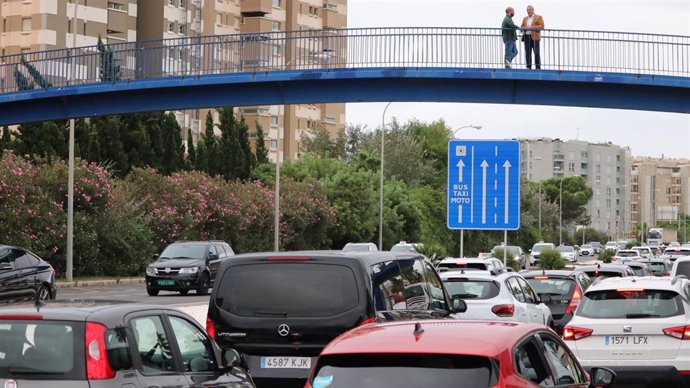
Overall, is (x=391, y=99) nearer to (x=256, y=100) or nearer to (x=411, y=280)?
(x=256, y=100)

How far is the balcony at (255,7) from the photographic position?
111062mm

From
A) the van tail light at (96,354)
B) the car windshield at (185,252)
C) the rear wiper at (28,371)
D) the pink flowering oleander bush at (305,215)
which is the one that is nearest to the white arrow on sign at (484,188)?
the car windshield at (185,252)

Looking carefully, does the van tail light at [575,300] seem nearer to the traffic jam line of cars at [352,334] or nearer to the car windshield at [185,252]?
the traffic jam line of cars at [352,334]

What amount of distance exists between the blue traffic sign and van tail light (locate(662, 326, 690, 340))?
58.7 feet

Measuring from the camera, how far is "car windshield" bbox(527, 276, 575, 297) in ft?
81.7

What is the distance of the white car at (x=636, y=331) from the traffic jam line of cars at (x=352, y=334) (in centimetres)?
1

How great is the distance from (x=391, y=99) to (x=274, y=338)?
2590cm

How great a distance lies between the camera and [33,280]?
28.3 m

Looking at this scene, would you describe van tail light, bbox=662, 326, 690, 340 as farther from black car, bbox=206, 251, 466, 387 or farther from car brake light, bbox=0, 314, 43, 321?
car brake light, bbox=0, 314, 43, 321

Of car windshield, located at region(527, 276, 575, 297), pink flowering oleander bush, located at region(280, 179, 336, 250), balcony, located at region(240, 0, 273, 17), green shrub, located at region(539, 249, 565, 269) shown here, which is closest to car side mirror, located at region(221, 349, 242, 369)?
car windshield, located at region(527, 276, 575, 297)

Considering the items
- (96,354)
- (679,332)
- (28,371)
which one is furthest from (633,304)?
(28,371)

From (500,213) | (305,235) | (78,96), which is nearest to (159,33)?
(305,235)

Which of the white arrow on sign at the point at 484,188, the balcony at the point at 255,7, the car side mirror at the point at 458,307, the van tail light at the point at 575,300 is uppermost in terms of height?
the balcony at the point at 255,7

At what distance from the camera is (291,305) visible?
12531mm
